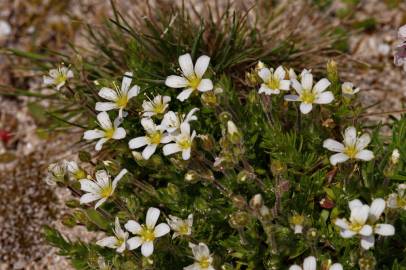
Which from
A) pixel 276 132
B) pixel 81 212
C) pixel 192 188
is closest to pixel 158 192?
pixel 192 188

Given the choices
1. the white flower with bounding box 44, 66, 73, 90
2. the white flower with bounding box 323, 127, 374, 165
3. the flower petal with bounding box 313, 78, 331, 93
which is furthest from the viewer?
the white flower with bounding box 44, 66, 73, 90

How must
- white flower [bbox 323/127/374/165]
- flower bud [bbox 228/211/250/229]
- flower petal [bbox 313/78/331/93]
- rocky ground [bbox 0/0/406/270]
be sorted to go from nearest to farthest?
1. flower bud [bbox 228/211/250/229]
2. white flower [bbox 323/127/374/165]
3. flower petal [bbox 313/78/331/93]
4. rocky ground [bbox 0/0/406/270]

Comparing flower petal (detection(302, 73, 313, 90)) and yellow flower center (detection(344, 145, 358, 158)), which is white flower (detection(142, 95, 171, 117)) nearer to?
flower petal (detection(302, 73, 313, 90))

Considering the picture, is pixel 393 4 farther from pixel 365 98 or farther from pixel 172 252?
pixel 172 252

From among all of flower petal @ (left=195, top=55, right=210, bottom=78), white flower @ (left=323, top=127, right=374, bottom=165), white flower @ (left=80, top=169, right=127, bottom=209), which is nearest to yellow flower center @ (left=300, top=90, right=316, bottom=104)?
white flower @ (left=323, top=127, right=374, bottom=165)

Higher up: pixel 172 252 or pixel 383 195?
pixel 383 195

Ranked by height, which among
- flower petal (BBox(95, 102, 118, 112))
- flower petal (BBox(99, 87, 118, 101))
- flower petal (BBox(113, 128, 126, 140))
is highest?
flower petal (BBox(99, 87, 118, 101))

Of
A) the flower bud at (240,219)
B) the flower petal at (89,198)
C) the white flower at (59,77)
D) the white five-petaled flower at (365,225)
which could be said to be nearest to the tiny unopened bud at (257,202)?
the flower bud at (240,219)
